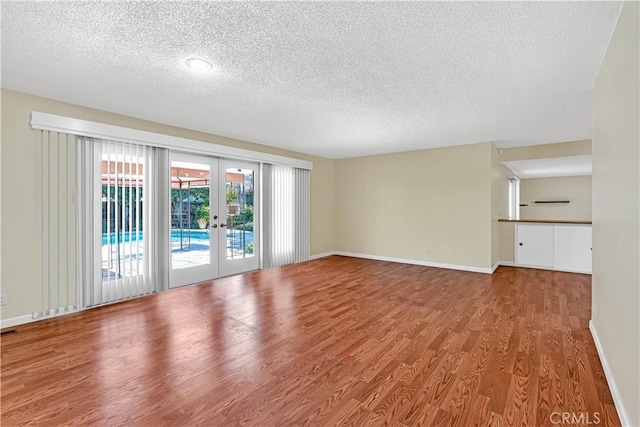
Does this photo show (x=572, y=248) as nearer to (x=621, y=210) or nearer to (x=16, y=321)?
(x=621, y=210)

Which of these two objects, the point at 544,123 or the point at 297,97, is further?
the point at 544,123

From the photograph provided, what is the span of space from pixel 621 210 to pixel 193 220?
16.3 ft

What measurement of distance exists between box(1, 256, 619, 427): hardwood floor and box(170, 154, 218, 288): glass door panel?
29.2 inches

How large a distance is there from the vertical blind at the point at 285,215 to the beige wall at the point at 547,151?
423 centimetres

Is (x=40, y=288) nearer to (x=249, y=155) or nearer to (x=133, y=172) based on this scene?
(x=133, y=172)

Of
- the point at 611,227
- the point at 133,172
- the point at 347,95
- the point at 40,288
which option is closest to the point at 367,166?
the point at 347,95

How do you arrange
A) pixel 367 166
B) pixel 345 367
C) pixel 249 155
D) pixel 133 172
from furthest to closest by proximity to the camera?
pixel 367 166 < pixel 249 155 < pixel 133 172 < pixel 345 367

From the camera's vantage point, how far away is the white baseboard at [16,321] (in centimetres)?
309

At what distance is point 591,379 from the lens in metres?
2.15

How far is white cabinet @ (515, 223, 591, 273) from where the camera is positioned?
547cm

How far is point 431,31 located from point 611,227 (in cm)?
184

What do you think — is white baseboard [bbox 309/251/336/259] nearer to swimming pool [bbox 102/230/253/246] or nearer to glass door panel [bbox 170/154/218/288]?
swimming pool [bbox 102/230/253/246]

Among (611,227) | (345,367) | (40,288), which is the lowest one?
(345,367)

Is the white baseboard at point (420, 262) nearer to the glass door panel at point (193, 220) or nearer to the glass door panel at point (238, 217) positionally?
the glass door panel at point (238, 217)
